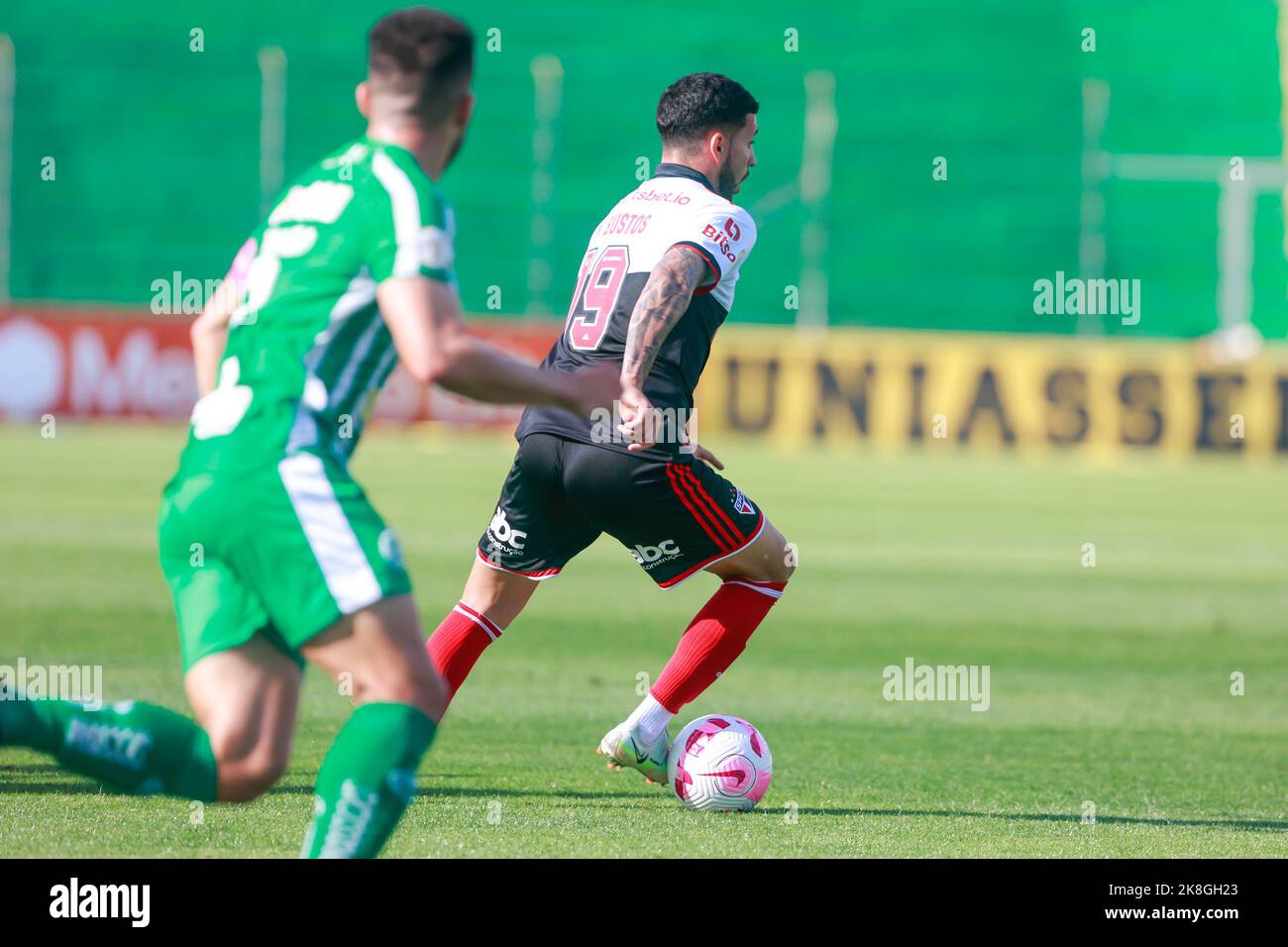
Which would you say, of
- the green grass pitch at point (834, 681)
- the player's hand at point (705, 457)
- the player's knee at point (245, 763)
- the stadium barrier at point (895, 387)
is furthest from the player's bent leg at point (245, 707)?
the stadium barrier at point (895, 387)

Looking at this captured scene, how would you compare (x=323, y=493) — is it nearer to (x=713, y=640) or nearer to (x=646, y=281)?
(x=646, y=281)

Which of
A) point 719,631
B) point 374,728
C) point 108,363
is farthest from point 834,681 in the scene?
point 108,363

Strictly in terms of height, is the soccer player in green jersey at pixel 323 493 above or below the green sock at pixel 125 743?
above

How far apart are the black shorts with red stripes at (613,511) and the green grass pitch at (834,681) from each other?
0.86 meters

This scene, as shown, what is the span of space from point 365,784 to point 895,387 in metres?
23.4

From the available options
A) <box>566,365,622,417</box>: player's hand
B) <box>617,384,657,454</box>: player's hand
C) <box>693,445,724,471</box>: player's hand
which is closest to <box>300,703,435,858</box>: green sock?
<box>566,365,622,417</box>: player's hand

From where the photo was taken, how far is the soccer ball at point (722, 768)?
6426 mm

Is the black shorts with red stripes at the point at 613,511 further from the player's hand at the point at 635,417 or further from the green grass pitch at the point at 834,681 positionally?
the green grass pitch at the point at 834,681

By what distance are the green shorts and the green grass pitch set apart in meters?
1.36

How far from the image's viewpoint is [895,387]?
26.9m

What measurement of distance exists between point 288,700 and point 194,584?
34 cm

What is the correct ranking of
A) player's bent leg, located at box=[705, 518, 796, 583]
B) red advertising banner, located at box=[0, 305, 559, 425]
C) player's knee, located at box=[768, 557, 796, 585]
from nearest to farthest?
player's bent leg, located at box=[705, 518, 796, 583]
player's knee, located at box=[768, 557, 796, 585]
red advertising banner, located at box=[0, 305, 559, 425]

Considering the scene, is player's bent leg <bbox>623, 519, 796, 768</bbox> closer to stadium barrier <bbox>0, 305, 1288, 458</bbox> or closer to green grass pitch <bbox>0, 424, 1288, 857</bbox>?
green grass pitch <bbox>0, 424, 1288, 857</bbox>

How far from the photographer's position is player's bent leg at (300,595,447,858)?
402cm
